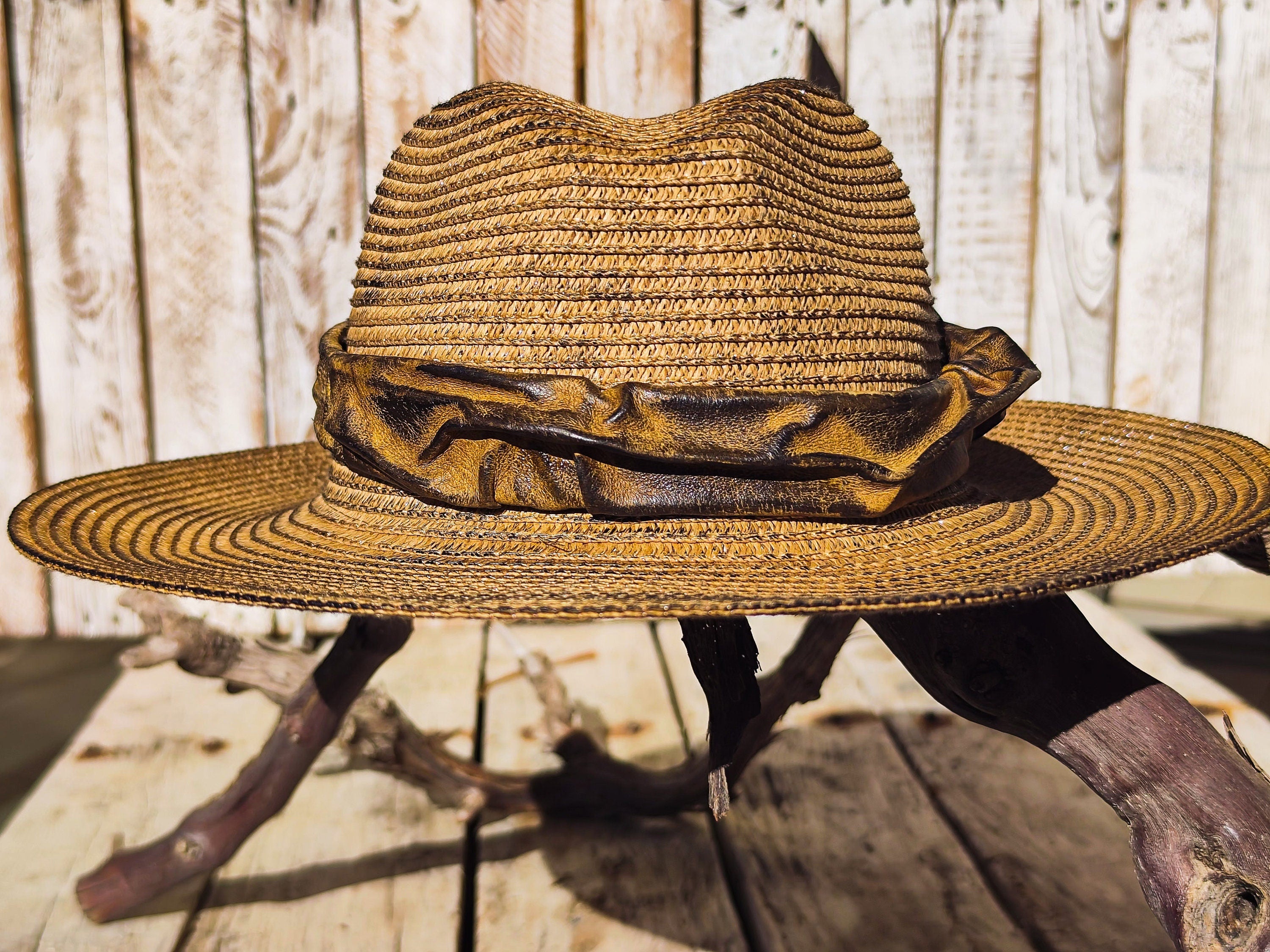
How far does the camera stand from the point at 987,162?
224cm

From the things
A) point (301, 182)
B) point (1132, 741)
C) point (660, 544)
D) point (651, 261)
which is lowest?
point (1132, 741)

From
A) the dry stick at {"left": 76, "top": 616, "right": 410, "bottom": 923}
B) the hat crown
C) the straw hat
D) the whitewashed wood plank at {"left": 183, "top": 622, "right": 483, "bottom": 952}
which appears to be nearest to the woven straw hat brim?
the straw hat

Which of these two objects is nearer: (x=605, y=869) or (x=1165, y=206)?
(x=605, y=869)

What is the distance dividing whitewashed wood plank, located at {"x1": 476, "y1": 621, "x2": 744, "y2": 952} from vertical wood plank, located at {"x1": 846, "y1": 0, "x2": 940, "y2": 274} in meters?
1.10

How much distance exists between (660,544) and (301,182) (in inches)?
62.5

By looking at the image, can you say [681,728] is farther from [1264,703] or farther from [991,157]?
[991,157]

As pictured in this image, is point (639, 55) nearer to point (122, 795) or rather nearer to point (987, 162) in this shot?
point (987, 162)

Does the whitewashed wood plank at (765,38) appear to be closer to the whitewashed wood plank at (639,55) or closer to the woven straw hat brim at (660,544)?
the whitewashed wood plank at (639,55)

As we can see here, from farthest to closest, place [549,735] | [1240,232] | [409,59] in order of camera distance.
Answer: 1. [1240,232]
2. [409,59]
3. [549,735]

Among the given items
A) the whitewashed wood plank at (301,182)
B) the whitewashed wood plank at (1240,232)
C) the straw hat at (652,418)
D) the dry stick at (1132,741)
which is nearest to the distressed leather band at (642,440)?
the straw hat at (652,418)

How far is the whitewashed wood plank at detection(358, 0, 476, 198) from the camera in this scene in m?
2.15

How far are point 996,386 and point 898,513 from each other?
0.15 meters

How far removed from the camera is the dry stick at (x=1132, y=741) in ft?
2.71

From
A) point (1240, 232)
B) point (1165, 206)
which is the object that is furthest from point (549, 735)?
point (1240, 232)
